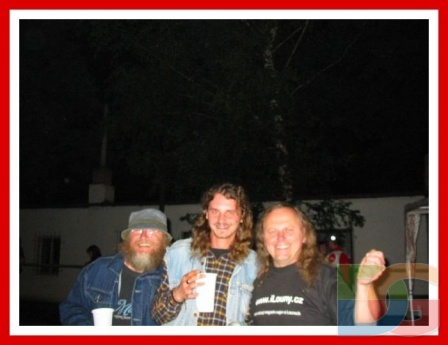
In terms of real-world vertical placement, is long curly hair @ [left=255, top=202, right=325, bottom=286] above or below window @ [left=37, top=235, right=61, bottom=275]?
above

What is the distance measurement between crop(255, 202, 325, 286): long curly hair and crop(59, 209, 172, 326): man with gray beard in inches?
28.6

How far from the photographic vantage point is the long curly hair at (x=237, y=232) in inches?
123

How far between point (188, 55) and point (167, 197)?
534cm

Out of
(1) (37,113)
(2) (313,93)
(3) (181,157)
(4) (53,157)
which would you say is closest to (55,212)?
(4) (53,157)

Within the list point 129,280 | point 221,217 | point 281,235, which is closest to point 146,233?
point 129,280

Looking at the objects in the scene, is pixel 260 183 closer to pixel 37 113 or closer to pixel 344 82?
pixel 344 82

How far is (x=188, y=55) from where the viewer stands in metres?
8.87

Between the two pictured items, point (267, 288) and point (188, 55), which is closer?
A: point (267, 288)

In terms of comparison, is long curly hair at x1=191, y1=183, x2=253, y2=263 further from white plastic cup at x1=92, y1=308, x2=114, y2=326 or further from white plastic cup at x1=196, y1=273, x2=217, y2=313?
white plastic cup at x1=92, y1=308, x2=114, y2=326

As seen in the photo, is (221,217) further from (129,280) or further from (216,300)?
(129,280)

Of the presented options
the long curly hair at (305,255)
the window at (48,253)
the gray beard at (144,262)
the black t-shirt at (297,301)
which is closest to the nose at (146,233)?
the gray beard at (144,262)

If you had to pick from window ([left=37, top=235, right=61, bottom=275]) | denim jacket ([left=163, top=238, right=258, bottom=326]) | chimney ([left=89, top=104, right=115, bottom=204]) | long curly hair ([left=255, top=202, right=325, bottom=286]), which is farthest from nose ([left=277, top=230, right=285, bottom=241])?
window ([left=37, top=235, right=61, bottom=275])

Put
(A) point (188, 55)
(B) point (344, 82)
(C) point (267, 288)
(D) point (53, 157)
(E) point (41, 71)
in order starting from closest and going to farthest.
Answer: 1. (C) point (267, 288)
2. (A) point (188, 55)
3. (B) point (344, 82)
4. (E) point (41, 71)
5. (D) point (53, 157)

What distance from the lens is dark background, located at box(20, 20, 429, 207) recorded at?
8.02m
